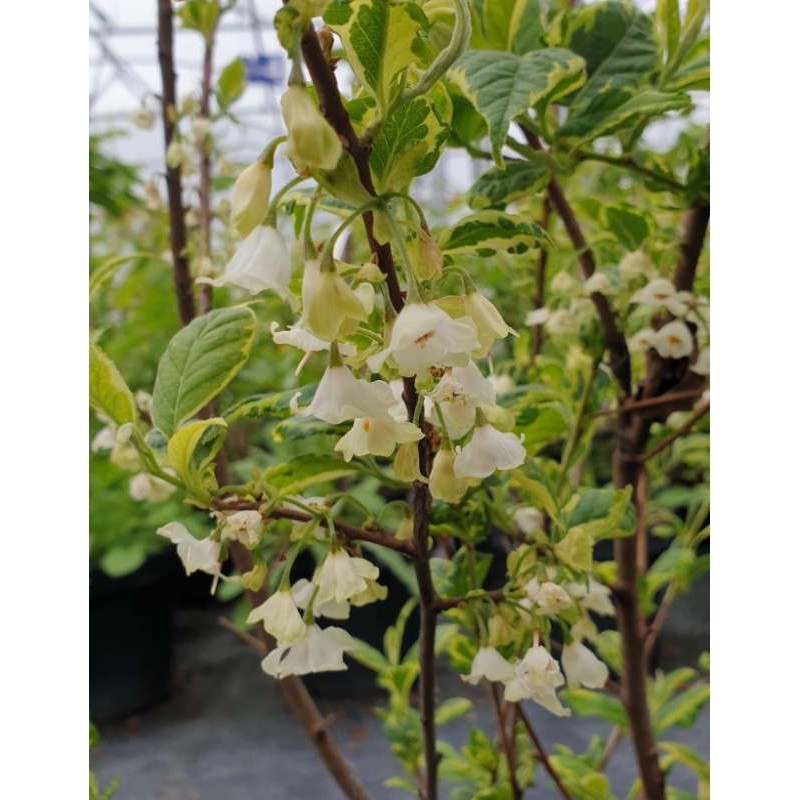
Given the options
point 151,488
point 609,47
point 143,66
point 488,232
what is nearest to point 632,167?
point 609,47

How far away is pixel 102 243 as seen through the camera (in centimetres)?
204

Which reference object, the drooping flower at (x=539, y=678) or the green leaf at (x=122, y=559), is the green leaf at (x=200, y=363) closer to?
the drooping flower at (x=539, y=678)

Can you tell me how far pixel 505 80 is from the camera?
351 millimetres

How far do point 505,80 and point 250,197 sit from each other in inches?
5.6

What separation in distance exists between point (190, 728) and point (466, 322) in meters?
1.34

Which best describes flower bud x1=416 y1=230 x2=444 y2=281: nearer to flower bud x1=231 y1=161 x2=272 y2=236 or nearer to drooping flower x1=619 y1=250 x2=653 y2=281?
flower bud x1=231 y1=161 x2=272 y2=236

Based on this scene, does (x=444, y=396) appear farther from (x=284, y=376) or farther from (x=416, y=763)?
(x=284, y=376)

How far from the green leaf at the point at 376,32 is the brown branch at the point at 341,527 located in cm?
17

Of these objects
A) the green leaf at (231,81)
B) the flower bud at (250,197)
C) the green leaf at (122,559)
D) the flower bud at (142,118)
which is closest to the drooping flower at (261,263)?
the flower bud at (250,197)

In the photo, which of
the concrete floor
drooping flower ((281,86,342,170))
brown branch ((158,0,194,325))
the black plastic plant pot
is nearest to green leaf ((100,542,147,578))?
the black plastic plant pot

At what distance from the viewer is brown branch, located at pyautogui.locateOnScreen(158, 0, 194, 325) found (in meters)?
A: 0.63

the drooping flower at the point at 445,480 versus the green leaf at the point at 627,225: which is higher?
the green leaf at the point at 627,225

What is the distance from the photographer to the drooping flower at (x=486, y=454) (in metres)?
0.32

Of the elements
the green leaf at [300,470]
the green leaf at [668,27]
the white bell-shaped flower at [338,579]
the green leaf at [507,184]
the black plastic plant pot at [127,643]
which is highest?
the green leaf at [668,27]
